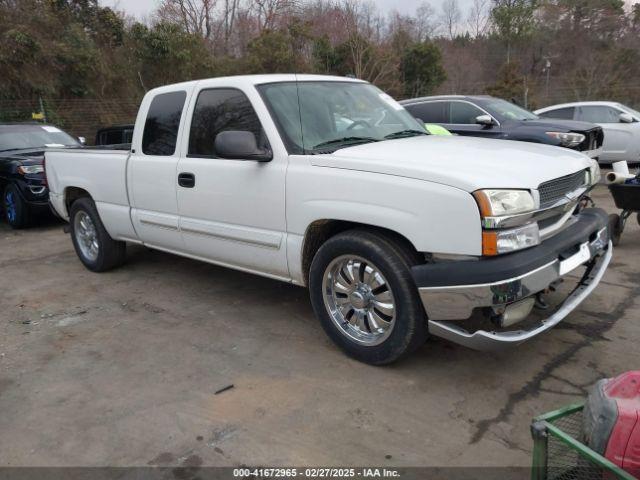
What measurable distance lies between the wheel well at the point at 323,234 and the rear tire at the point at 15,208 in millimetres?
6490

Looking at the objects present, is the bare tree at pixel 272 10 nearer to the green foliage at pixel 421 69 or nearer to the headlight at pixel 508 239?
the green foliage at pixel 421 69

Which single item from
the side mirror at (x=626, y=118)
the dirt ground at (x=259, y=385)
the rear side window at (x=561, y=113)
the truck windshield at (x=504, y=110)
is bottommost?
the dirt ground at (x=259, y=385)

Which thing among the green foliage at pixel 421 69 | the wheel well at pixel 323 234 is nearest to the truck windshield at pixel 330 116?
the wheel well at pixel 323 234

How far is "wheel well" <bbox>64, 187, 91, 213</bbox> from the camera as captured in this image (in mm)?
5928

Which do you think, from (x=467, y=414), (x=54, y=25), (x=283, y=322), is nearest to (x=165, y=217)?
(x=283, y=322)

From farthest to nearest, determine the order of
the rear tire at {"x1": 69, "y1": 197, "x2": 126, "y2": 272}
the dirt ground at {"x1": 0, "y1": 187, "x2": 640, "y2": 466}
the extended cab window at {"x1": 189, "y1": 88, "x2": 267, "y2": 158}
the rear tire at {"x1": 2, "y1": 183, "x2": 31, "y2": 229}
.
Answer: the rear tire at {"x1": 2, "y1": 183, "x2": 31, "y2": 229}
the rear tire at {"x1": 69, "y1": 197, "x2": 126, "y2": 272}
the extended cab window at {"x1": 189, "y1": 88, "x2": 267, "y2": 158}
the dirt ground at {"x1": 0, "y1": 187, "x2": 640, "y2": 466}

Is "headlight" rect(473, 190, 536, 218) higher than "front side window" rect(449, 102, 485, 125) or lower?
lower

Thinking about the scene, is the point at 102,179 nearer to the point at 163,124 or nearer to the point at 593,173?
the point at 163,124

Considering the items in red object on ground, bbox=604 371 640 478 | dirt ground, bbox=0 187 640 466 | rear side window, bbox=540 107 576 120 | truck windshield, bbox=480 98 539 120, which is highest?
truck windshield, bbox=480 98 539 120

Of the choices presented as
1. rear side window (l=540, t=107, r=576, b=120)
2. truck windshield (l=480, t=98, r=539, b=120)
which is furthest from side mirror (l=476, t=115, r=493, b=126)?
rear side window (l=540, t=107, r=576, b=120)

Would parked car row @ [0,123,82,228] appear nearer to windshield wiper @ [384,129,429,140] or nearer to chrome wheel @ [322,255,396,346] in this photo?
windshield wiper @ [384,129,429,140]

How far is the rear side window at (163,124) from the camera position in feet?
15.1

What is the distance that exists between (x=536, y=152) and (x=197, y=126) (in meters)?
2.61

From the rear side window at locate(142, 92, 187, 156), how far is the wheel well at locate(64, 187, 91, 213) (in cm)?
148
